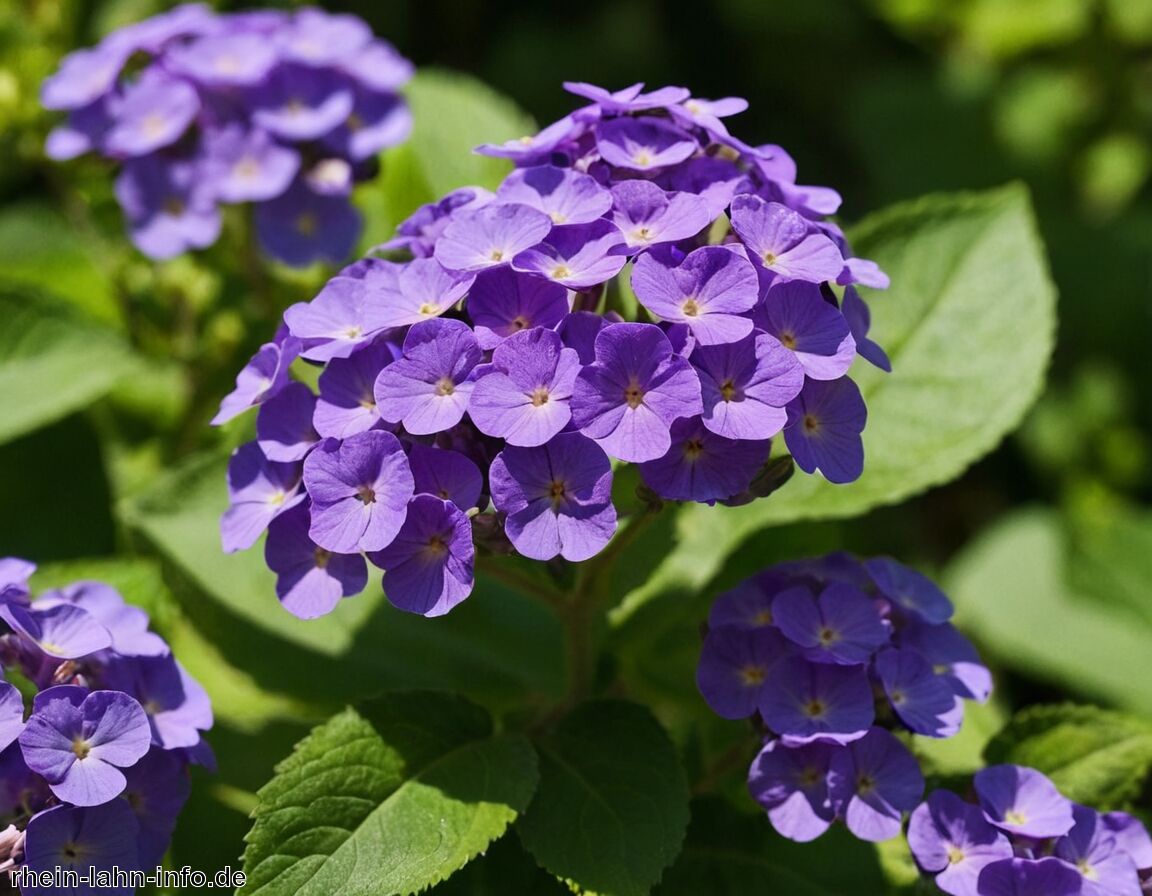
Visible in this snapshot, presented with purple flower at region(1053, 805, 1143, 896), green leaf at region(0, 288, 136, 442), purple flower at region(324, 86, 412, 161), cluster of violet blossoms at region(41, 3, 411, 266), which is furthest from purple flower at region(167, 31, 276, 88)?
purple flower at region(1053, 805, 1143, 896)

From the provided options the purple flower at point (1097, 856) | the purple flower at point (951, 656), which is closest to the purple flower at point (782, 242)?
the purple flower at point (951, 656)

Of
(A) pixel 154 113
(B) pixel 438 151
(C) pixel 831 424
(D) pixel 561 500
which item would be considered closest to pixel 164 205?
(A) pixel 154 113

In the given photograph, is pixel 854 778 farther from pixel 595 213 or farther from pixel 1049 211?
pixel 1049 211

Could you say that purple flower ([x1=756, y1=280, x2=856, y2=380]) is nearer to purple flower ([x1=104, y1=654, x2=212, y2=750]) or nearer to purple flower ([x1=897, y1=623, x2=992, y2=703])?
purple flower ([x1=897, y1=623, x2=992, y2=703])

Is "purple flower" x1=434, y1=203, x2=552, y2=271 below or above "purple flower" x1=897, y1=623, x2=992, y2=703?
below

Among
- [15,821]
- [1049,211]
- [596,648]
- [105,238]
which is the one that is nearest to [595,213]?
[596,648]

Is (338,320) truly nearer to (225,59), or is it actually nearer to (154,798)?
(154,798)
